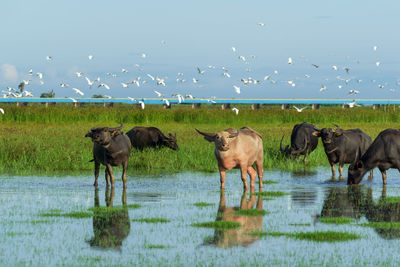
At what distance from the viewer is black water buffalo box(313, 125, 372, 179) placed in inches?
770

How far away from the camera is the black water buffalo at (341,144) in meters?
19.6

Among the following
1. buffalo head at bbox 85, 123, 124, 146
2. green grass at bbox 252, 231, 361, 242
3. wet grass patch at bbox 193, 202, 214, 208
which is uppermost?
buffalo head at bbox 85, 123, 124, 146

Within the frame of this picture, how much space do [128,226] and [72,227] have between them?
0.86 meters

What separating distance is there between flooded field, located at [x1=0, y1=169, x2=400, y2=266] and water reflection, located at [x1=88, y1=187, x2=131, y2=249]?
16mm

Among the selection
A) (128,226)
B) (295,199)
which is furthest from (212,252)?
(295,199)

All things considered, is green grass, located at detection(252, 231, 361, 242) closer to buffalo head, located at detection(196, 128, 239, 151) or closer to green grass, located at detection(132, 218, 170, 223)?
green grass, located at detection(132, 218, 170, 223)

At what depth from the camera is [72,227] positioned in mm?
11336

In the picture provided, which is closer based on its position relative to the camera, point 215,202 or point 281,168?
point 215,202

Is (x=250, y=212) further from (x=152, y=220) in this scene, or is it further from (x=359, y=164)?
(x=359, y=164)

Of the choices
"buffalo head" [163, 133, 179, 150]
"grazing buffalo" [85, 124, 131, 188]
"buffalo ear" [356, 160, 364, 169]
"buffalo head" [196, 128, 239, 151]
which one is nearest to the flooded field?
"buffalo ear" [356, 160, 364, 169]

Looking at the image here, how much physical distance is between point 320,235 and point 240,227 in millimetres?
1293

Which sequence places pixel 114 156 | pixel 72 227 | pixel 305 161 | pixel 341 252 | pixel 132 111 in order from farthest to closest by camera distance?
pixel 132 111 → pixel 305 161 → pixel 114 156 → pixel 72 227 → pixel 341 252

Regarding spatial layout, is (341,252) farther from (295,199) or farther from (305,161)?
(305,161)

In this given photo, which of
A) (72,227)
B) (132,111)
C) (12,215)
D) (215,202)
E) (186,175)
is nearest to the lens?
(72,227)
